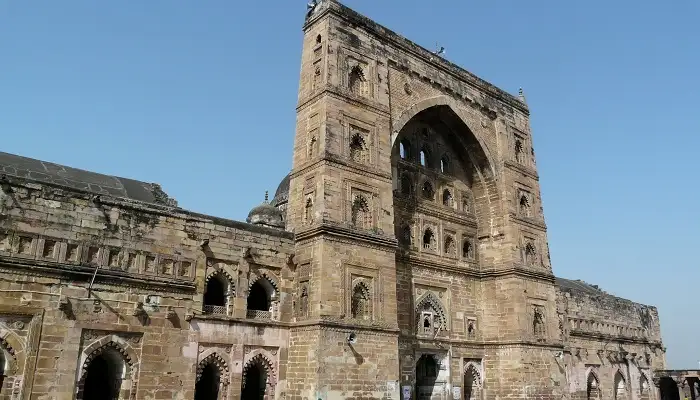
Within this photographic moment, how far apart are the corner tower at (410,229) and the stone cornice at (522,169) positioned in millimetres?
68

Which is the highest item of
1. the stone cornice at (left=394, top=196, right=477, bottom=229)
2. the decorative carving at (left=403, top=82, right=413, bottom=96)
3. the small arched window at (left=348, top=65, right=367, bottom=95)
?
the decorative carving at (left=403, top=82, right=413, bottom=96)

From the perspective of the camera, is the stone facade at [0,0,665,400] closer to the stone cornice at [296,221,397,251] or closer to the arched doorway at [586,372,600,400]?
the stone cornice at [296,221,397,251]

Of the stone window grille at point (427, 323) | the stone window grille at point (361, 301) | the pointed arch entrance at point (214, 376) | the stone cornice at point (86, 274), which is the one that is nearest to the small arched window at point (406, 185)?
the stone window grille at point (427, 323)

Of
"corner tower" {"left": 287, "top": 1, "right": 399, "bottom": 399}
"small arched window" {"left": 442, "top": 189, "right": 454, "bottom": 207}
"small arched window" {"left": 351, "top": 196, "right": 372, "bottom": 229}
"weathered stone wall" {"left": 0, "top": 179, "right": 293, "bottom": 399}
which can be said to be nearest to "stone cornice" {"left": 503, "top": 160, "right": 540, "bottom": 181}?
"small arched window" {"left": 442, "top": 189, "right": 454, "bottom": 207}

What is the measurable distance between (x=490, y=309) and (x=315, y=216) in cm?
822

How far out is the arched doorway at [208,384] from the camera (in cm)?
1356

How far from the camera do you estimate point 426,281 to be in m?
18.1

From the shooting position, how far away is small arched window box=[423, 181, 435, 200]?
1945 centimetres

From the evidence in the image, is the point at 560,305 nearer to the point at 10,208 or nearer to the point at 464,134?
the point at 464,134

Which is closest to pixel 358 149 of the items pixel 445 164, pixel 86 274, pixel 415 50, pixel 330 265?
pixel 330 265

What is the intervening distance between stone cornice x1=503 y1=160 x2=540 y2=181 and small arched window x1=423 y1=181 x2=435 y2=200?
127 inches

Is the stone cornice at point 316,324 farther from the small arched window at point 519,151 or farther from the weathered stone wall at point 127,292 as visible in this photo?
the small arched window at point 519,151

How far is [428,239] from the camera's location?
18906 mm

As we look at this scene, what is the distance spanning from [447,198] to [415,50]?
17.1 ft
